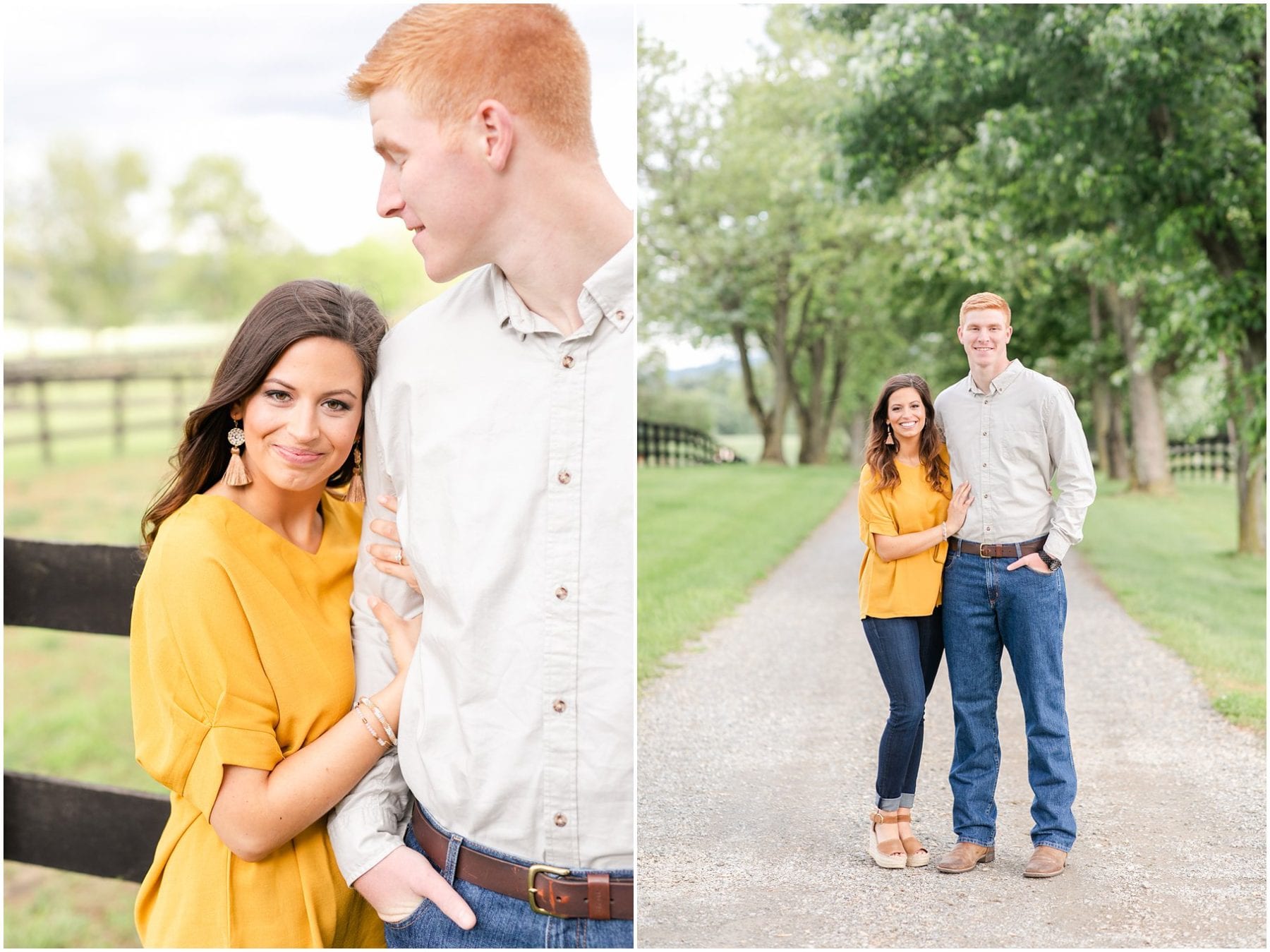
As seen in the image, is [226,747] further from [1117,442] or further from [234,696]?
[1117,442]

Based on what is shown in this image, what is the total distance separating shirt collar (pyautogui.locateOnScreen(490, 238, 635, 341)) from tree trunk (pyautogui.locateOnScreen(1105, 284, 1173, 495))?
8.07 feet

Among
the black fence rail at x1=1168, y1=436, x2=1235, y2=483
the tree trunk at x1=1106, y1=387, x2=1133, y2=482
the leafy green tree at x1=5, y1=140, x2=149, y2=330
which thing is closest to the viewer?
the tree trunk at x1=1106, y1=387, x2=1133, y2=482

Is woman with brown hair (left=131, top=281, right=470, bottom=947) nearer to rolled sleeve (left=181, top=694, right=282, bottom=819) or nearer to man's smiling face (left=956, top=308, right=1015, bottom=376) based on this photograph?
rolled sleeve (left=181, top=694, right=282, bottom=819)

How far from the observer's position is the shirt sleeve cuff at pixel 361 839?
5.64 feet

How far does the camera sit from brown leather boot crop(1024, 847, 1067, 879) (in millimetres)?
2504

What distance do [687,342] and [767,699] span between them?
1.60 metres

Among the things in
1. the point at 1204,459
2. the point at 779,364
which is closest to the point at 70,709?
the point at 779,364

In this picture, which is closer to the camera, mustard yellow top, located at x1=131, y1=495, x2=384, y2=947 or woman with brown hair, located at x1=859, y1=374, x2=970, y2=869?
mustard yellow top, located at x1=131, y1=495, x2=384, y2=947

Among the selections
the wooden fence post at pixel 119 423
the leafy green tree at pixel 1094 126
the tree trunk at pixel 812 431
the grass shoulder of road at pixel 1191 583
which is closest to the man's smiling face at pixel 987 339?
the grass shoulder of road at pixel 1191 583

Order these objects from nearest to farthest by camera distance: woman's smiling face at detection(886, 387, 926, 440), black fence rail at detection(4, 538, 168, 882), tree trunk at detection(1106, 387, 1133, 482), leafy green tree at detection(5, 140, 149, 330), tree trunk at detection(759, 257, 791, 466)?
woman's smiling face at detection(886, 387, 926, 440) < black fence rail at detection(4, 538, 168, 882) < tree trunk at detection(1106, 387, 1133, 482) < tree trunk at detection(759, 257, 791, 466) < leafy green tree at detection(5, 140, 149, 330)

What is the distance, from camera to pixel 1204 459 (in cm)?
481

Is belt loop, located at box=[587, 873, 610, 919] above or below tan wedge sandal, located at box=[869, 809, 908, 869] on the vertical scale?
above

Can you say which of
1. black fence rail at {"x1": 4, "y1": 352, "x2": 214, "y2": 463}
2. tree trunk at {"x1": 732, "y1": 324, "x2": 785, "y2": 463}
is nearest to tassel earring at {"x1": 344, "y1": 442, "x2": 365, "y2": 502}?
tree trunk at {"x1": 732, "y1": 324, "x2": 785, "y2": 463}

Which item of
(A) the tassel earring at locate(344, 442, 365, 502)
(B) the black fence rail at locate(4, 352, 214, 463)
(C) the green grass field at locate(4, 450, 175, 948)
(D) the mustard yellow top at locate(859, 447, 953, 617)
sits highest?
(B) the black fence rail at locate(4, 352, 214, 463)
